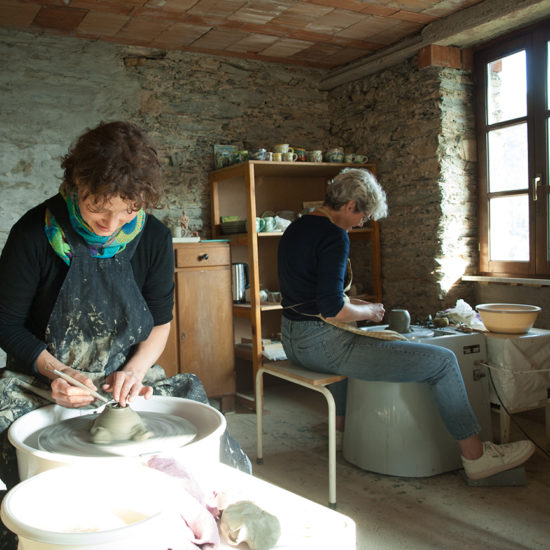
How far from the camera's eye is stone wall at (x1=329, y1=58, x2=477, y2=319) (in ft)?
13.1

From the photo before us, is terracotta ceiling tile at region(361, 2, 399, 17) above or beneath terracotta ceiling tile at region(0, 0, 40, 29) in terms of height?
beneath

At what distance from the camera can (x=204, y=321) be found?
3836mm

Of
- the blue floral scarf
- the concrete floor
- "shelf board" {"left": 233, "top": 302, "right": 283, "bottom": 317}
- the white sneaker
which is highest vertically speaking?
the blue floral scarf

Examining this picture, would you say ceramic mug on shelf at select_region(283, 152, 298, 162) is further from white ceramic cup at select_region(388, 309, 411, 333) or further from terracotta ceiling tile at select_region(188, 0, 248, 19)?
white ceramic cup at select_region(388, 309, 411, 333)

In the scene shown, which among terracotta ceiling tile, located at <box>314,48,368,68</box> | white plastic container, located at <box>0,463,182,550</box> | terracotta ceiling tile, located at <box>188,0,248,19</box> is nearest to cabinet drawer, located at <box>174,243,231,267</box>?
terracotta ceiling tile, located at <box>188,0,248,19</box>

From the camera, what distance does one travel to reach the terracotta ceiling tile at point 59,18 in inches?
135

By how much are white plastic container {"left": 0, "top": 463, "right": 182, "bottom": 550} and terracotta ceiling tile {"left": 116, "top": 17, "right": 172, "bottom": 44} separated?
3.33 metres

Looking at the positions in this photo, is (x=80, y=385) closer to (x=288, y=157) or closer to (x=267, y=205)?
(x=288, y=157)

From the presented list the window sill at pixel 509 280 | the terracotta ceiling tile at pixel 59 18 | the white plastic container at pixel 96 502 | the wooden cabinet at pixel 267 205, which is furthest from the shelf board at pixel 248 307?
the white plastic container at pixel 96 502

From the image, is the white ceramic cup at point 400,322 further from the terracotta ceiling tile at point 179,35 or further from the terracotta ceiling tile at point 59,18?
the terracotta ceiling tile at point 59,18

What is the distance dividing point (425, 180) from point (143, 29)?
2185 mm

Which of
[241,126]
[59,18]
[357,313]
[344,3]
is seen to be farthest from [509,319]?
[59,18]

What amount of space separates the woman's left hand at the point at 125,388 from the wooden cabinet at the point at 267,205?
2521 millimetres

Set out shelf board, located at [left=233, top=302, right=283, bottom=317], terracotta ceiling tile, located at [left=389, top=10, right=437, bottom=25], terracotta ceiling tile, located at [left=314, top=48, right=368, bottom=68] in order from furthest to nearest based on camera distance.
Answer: terracotta ceiling tile, located at [left=314, top=48, right=368, bottom=68] < shelf board, located at [left=233, top=302, right=283, bottom=317] < terracotta ceiling tile, located at [left=389, top=10, right=437, bottom=25]
